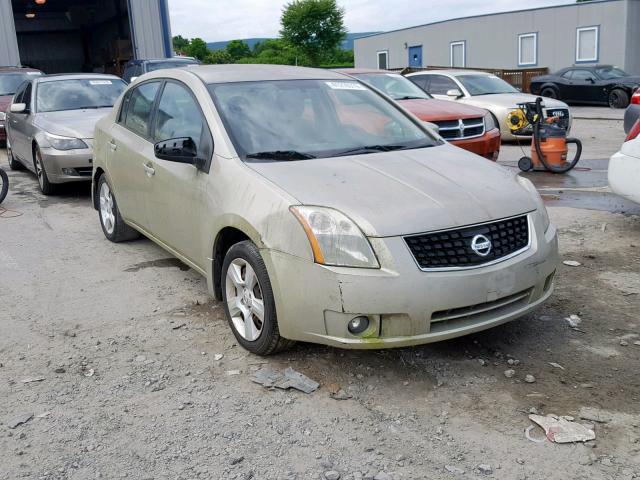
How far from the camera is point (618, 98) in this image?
875 inches

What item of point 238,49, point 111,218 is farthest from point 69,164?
point 238,49

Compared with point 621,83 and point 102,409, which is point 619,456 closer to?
point 102,409

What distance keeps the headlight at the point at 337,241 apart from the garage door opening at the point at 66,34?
90.0 ft

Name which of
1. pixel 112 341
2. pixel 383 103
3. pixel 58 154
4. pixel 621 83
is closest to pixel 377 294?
pixel 112 341

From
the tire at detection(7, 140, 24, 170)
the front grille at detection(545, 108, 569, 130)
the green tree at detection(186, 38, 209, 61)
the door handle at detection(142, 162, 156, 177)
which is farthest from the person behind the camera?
the green tree at detection(186, 38, 209, 61)

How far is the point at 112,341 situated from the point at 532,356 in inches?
102

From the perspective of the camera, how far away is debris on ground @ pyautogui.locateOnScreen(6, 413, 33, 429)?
3.39 m

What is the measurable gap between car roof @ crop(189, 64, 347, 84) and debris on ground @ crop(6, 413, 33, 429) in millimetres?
2479

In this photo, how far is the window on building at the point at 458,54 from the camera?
35.9 metres

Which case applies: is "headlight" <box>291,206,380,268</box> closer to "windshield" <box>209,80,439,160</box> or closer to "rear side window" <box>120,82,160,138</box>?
"windshield" <box>209,80,439,160</box>

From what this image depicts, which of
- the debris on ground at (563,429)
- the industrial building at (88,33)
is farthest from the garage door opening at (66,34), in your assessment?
the debris on ground at (563,429)

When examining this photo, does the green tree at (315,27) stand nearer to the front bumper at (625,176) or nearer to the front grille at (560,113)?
the front grille at (560,113)

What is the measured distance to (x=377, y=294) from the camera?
3400 mm

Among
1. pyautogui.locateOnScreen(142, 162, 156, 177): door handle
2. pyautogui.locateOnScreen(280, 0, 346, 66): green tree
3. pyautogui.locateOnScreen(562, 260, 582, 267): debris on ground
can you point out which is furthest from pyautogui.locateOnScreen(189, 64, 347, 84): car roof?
pyautogui.locateOnScreen(280, 0, 346, 66): green tree
